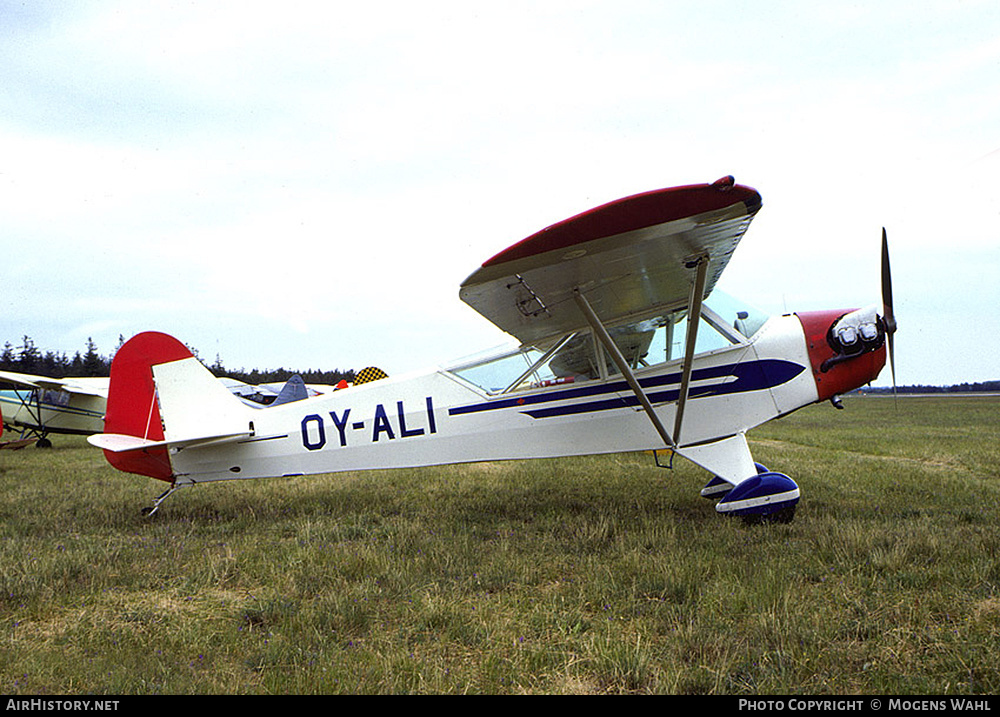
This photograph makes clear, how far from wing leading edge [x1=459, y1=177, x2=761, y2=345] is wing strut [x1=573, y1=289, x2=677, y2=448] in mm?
149

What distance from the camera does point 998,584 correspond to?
323 centimetres

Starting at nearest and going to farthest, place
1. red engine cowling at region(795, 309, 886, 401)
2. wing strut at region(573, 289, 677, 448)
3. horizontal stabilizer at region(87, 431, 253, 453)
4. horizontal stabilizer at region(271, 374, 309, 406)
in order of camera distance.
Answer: wing strut at region(573, 289, 677, 448), red engine cowling at region(795, 309, 886, 401), horizontal stabilizer at region(87, 431, 253, 453), horizontal stabilizer at region(271, 374, 309, 406)

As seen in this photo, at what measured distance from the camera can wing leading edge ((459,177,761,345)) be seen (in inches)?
135

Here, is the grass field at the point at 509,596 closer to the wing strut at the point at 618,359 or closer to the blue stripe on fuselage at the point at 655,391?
the wing strut at the point at 618,359

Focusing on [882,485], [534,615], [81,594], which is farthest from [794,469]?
[81,594]

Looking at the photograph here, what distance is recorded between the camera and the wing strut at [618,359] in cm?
458

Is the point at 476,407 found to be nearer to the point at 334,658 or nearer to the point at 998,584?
the point at 334,658

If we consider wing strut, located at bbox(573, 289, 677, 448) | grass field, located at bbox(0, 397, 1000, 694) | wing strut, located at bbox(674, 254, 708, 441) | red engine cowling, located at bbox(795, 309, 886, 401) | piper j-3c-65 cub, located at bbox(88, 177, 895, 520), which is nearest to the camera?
grass field, located at bbox(0, 397, 1000, 694)

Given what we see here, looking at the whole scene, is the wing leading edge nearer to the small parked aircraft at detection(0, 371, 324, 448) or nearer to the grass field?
the grass field

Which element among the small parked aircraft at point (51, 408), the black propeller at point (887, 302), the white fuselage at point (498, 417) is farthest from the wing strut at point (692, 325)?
the small parked aircraft at point (51, 408)

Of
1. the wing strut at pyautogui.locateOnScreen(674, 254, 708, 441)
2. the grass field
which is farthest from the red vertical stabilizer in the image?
the wing strut at pyautogui.locateOnScreen(674, 254, 708, 441)

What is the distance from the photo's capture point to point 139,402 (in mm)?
6121

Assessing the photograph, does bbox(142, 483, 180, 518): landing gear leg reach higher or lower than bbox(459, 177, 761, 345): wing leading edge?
lower

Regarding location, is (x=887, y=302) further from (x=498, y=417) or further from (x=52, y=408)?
(x=52, y=408)
